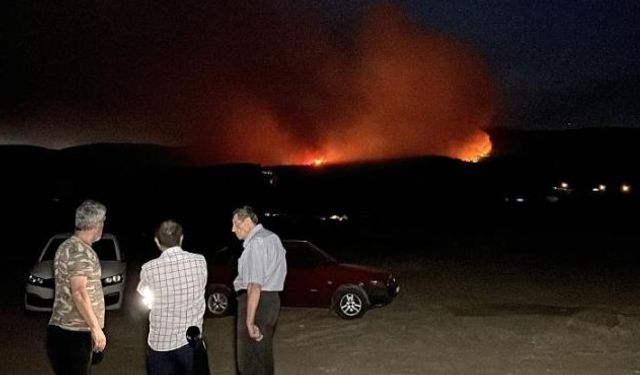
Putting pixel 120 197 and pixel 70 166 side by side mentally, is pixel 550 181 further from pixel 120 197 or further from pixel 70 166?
pixel 70 166

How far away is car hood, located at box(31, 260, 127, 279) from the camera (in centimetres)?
1336

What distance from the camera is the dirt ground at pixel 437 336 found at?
9180mm

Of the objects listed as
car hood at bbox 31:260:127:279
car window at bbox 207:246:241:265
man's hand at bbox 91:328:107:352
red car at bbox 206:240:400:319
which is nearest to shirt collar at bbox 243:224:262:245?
man's hand at bbox 91:328:107:352

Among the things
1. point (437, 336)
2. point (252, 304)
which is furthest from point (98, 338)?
point (437, 336)

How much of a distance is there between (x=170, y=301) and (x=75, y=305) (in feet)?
1.96

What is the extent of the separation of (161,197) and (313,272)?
63.7m

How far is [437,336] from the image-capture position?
11.2 meters

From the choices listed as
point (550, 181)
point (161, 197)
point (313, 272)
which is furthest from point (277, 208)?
point (550, 181)

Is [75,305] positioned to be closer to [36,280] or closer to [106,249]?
[36,280]

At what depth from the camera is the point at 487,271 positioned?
73.2ft

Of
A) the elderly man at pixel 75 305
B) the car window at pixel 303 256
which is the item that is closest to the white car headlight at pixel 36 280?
the car window at pixel 303 256

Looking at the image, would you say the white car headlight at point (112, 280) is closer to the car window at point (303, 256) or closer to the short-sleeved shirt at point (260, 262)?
the car window at point (303, 256)

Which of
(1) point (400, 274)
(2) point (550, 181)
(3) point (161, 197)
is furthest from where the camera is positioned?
(2) point (550, 181)

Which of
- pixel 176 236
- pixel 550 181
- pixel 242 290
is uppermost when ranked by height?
pixel 550 181
